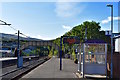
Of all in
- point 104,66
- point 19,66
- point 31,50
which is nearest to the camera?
point 104,66

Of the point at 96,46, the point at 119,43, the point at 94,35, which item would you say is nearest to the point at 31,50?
the point at 94,35

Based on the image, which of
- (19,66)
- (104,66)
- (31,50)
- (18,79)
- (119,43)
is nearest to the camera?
(18,79)

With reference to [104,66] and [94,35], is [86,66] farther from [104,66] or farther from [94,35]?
[94,35]

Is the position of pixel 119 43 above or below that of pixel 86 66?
above

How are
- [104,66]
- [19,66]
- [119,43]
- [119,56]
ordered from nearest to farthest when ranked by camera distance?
[119,56]
[104,66]
[19,66]
[119,43]

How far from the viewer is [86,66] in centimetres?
1739

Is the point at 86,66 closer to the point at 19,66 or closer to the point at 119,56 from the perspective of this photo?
the point at 119,56

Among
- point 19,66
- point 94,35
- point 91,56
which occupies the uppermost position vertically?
point 94,35

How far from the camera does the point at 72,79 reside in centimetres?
1593

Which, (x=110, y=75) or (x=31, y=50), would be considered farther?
(x=31, y=50)

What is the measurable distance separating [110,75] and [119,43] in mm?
15440

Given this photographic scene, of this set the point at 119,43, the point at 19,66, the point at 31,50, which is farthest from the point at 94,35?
the point at 31,50

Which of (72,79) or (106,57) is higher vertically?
(106,57)

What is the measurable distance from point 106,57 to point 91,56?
118cm
